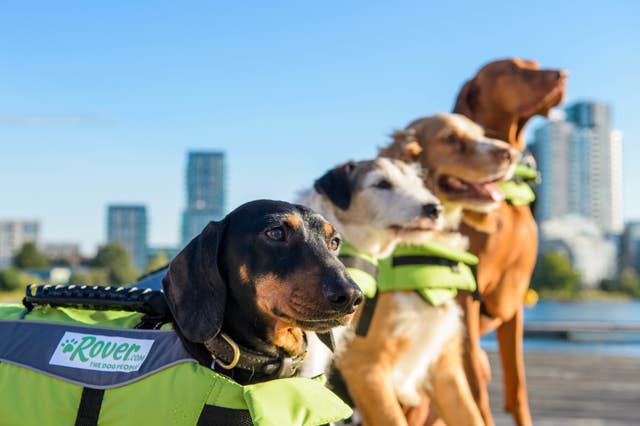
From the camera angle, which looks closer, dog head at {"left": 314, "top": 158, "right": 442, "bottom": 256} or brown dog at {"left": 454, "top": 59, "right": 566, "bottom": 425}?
dog head at {"left": 314, "top": 158, "right": 442, "bottom": 256}

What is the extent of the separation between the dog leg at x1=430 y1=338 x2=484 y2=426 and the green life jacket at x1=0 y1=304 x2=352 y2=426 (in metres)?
1.13

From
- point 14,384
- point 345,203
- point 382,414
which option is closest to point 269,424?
point 14,384

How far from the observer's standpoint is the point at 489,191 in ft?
12.5

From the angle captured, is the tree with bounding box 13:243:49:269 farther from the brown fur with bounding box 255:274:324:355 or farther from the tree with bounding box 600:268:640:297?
the brown fur with bounding box 255:274:324:355

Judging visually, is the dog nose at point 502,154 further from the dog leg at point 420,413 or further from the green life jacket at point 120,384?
the green life jacket at point 120,384

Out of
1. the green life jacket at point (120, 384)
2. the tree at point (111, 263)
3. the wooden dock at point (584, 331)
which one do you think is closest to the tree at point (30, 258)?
the tree at point (111, 263)

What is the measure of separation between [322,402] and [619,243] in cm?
13700

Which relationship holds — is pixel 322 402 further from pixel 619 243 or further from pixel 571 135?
pixel 571 135

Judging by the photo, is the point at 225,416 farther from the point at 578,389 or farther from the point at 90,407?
the point at 578,389

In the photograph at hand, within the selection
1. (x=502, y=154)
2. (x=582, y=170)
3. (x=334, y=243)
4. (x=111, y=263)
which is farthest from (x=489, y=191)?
(x=582, y=170)

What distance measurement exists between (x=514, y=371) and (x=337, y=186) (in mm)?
1569

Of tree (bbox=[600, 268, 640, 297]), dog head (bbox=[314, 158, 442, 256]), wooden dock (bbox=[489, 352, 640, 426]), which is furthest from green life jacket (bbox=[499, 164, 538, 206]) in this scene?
tree (bbox=[600, 268, 640, 297])

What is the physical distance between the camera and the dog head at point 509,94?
13.6 ft

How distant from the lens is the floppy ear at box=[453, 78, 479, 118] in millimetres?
4324
